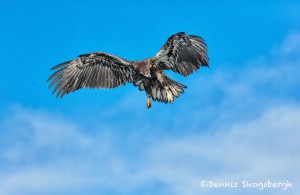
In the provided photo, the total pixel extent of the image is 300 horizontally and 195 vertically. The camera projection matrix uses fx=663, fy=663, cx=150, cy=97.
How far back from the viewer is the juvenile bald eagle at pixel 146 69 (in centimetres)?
2017

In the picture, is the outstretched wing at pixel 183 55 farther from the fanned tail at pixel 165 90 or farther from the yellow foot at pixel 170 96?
the yellow foot at pixel 170 96

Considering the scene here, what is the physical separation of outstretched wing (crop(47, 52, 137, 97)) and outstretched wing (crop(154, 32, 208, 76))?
149 cm

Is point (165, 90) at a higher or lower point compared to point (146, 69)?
lower

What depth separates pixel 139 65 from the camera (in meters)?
20.5

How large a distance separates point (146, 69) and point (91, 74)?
103 inches

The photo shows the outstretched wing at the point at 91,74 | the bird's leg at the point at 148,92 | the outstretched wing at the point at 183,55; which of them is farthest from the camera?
the outstretched wing at the point at 91,74

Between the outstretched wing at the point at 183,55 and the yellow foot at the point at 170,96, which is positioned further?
the outstretched wing at the point at 183,55

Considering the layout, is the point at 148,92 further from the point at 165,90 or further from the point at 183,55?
the point at 183,55

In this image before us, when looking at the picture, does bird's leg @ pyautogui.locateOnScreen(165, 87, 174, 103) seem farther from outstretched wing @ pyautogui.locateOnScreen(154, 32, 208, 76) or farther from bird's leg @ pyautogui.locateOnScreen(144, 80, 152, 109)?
outstretched wing @ pyautogui.locateOnScreen(154, 32, 208, 76)

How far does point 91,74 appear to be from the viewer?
22.2 meters

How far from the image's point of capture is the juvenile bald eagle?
2017 cm

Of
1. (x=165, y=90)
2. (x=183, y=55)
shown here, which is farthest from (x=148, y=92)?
(x=183, y=55)

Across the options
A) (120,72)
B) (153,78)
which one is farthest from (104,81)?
(153,78)

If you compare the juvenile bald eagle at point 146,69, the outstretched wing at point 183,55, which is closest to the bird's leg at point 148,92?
the juvenile bald eagle at point 146,69
